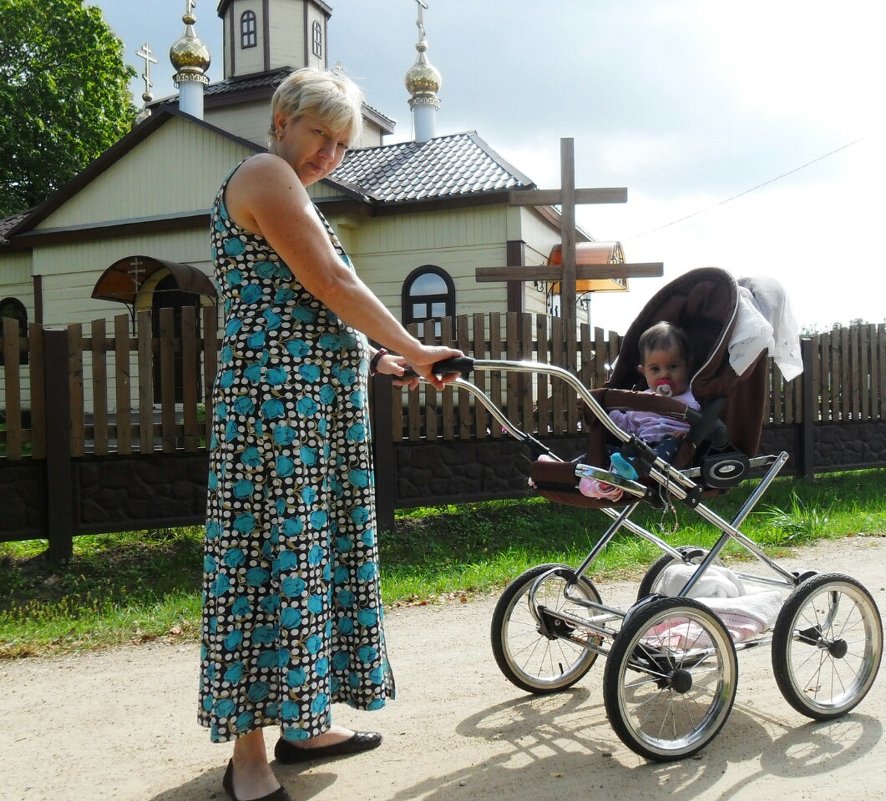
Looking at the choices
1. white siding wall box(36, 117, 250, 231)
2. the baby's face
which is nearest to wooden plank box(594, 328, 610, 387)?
the baby's face

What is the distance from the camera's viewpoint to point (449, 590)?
18.1 ft

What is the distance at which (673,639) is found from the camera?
301cm

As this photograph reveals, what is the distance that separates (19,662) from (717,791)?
3.44 meters

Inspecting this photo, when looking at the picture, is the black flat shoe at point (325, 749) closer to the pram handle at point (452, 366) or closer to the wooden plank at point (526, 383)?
the pram handle at point (452, 366)

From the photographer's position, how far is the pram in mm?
2926

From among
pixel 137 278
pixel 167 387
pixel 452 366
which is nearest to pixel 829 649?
pixel 452 366

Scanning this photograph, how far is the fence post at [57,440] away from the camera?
20.1ft

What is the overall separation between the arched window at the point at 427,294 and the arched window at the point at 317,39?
35.2 feet

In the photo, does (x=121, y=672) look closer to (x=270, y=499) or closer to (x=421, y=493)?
(x=270, y=499)

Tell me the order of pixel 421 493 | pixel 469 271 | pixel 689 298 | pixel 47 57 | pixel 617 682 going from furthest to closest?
pixel 47 57
pixel 469 271
pixel 421 493
pixel 689 298
pixel 617 682

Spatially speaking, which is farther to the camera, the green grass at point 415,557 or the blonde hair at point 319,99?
the green grass at point 415,557

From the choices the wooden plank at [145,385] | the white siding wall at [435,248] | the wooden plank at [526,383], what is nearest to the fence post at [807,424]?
the wooden plank at [526,383]

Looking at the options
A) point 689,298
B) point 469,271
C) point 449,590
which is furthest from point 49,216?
point 689,298

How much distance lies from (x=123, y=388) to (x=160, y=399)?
1.01 ft
